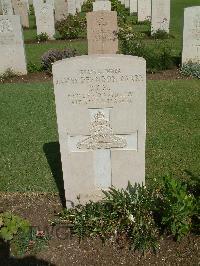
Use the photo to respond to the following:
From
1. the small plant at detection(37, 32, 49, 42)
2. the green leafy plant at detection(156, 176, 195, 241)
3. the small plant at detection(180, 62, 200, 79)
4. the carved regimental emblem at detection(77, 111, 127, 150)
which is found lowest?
the green leafy plant at detection(156, 176, 195, 241)

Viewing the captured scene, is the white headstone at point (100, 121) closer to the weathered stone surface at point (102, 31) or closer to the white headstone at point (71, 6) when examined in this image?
the weathered stone surface at point (102, 31)

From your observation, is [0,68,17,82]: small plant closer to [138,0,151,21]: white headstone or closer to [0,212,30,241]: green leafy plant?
[0,212,30,241]: green leafy plant

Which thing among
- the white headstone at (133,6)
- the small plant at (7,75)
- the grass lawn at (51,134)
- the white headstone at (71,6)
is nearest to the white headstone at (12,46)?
the small plant at (7,75)

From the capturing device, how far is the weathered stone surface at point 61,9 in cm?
2106

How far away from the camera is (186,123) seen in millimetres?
7664

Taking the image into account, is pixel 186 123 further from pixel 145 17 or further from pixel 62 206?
pixel 145 17

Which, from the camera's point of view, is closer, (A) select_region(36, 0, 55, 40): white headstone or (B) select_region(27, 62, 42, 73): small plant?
Result: (B) select_region(27, 62, 42, 73): small plant

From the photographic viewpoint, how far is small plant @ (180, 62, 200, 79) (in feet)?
35.9

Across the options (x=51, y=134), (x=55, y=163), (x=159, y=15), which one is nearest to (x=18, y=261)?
(x=55, y=163)

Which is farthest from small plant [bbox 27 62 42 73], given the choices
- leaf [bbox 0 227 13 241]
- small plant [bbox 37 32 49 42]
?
leaf [bbox 0 227 13 241]

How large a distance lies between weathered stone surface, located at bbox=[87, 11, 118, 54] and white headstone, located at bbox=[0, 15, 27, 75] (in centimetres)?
214

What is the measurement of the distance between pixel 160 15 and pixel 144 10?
471 cm

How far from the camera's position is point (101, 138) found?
4379mm

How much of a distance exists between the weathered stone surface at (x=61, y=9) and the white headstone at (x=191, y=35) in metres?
11.4
